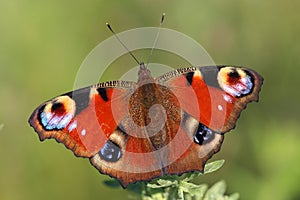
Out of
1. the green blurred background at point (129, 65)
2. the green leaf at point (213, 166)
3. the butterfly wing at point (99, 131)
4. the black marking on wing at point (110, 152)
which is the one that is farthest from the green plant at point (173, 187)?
the green blurred background at point (129, 65)

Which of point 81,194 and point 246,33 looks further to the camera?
point 246,33

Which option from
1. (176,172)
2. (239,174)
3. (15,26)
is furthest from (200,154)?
(15,26)

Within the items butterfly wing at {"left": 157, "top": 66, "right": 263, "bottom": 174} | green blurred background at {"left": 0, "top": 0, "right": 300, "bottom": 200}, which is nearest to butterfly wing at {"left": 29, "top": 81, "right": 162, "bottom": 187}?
butterfly wing at {"left": 157, "top": 66, "right": 263, "bottom": 174}

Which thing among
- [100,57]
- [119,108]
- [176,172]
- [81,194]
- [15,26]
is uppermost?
[15,26]

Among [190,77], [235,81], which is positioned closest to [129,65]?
[190,77]

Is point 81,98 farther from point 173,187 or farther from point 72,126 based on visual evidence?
point 173,187

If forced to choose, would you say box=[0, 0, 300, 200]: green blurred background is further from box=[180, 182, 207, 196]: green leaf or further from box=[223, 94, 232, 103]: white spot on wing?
box=[180, 182, 207, 196]: green leaf

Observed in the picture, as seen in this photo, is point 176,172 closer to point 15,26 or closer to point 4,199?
point 4,199
